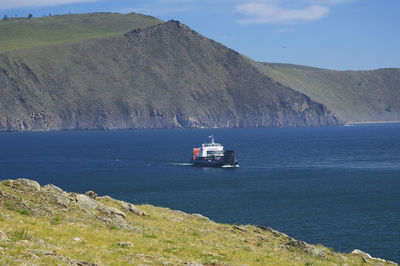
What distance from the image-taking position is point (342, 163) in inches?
4764

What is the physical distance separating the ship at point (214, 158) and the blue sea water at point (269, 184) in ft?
12.7

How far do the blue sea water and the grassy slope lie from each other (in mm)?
17479

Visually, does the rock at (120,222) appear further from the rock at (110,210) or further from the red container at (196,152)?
the red container at (196,152)

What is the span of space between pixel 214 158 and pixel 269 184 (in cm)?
3801

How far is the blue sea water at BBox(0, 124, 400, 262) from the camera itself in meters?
54.4

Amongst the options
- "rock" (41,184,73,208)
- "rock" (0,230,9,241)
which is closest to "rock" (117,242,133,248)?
"rock" (0,230,9,241)

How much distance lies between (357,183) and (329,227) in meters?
36.8

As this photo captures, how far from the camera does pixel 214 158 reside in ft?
412

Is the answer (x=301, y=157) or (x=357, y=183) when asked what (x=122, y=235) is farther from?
(x=301, y=157)

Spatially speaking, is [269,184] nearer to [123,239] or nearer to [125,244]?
[123,239]

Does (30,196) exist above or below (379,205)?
above

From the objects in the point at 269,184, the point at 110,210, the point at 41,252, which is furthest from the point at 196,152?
the point at 41,252

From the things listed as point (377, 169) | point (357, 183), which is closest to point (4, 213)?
point (357, 183)

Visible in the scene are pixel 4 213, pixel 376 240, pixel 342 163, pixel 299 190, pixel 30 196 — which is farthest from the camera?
pixel 342 163
